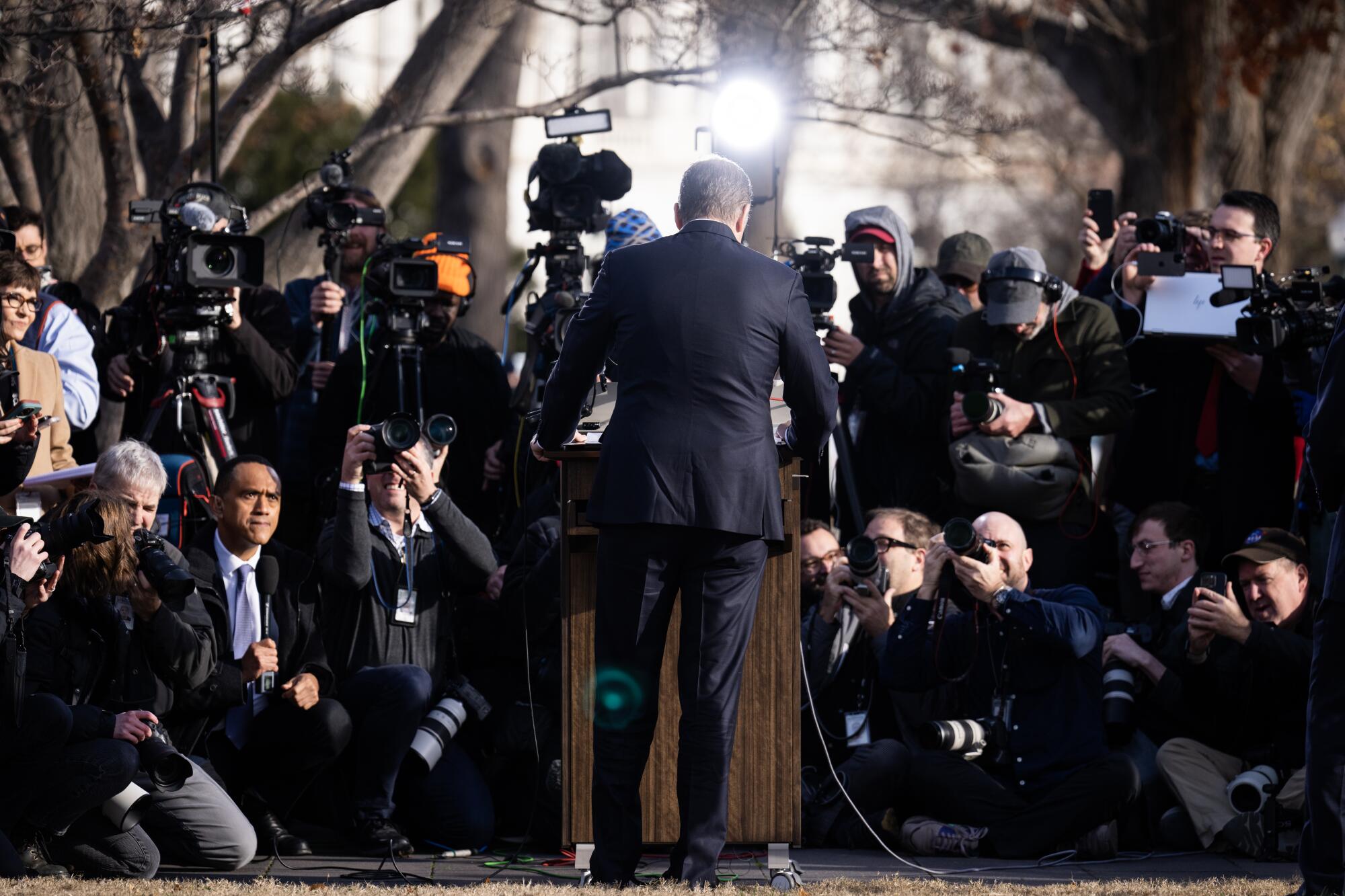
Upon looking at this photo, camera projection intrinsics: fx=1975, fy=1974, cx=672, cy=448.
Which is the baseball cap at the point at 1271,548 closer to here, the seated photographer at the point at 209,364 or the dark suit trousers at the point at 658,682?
the dark suit trousers at the point at 658,682

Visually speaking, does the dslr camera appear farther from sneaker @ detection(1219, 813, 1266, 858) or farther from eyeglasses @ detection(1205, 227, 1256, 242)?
sneaker @ detection(1219, 813, 1266, 858)

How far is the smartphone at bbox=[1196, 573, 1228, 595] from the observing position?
24.0 ft

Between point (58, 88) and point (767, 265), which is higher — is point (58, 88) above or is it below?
above

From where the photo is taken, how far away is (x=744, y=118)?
8945 mm

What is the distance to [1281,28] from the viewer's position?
16.2 metres

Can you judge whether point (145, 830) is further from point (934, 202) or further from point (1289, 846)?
point (934, 202)

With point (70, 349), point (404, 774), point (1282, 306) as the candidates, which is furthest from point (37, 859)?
point (1282, 306)

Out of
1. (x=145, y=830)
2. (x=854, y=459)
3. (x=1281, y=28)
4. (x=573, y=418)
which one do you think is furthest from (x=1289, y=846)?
(x=1281, y=28)

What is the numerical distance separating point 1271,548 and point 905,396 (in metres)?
1.63

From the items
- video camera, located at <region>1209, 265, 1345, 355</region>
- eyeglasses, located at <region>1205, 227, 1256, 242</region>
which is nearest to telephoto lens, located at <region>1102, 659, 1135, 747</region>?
video camera, located at <region>1209, 265, 1345, 355</region>

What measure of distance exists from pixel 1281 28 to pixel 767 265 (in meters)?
11.8

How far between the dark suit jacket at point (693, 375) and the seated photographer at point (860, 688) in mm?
1732

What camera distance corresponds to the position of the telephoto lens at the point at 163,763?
664 cm

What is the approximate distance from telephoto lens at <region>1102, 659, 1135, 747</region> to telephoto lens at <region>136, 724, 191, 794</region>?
11.2ft
